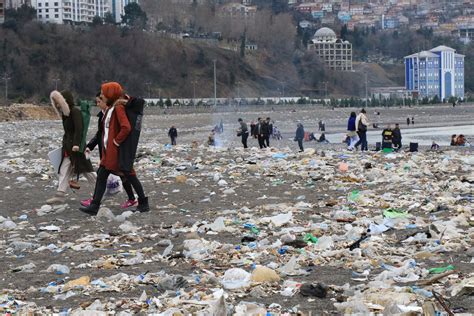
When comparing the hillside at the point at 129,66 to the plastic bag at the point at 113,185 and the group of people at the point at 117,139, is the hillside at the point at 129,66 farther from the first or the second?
the group of people at the point at 117,139

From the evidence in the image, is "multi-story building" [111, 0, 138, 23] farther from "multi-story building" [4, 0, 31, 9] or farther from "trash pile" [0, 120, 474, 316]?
"trash pile" [0, 120, 474, 316]

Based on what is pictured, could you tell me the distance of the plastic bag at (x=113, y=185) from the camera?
885 cm

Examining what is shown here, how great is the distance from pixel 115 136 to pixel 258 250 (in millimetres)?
2454

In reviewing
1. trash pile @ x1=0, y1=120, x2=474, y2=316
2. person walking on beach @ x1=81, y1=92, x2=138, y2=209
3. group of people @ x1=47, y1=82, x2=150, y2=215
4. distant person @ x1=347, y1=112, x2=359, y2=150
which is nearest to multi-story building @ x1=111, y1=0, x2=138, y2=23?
distant person @ x1=347, y1=112, x2=359, y2=150

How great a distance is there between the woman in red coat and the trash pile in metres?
0.25

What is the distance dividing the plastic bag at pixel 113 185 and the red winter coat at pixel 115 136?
28.5 inches

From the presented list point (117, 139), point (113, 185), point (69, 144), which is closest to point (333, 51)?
point (69, 144)

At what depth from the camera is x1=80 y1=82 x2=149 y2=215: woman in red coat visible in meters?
8.02

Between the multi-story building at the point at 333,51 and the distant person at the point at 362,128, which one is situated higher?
the multi-story building at the point at 333,51

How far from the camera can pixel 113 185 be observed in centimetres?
886

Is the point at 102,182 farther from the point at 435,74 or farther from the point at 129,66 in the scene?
the point at 435,74

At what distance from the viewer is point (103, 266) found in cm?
577

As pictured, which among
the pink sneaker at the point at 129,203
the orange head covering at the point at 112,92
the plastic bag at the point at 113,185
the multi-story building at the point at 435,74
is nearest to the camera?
the orange head covering at the point at 112,92

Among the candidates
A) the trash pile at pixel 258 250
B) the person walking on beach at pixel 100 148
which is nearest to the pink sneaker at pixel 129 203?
the person walking on beach at pixel 100 148
